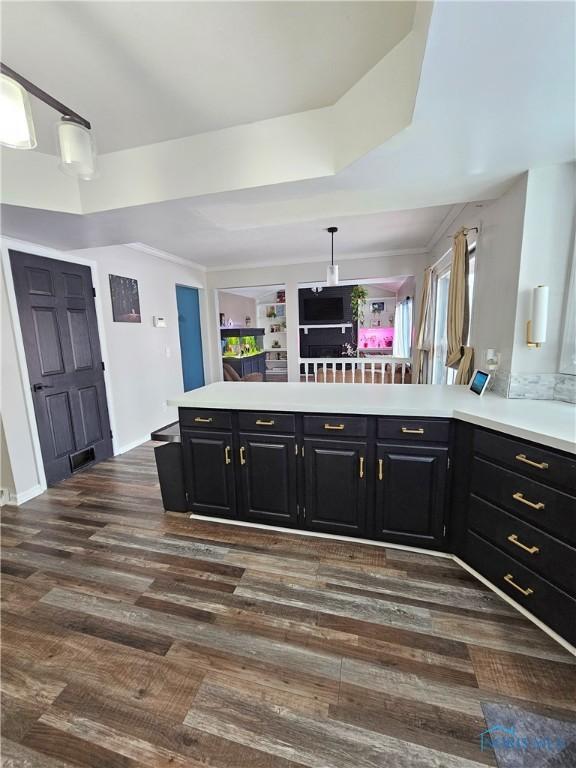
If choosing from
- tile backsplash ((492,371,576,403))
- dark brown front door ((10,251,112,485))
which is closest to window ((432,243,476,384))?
tile backsplash ((492,371,576,403))

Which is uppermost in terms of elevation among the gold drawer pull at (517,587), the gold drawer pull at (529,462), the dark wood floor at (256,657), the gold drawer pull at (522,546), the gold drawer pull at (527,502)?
the gold drawer pull at (529,462)

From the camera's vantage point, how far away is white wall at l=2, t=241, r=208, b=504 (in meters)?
2.79

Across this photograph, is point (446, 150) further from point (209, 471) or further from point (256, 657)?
point (256, 657)

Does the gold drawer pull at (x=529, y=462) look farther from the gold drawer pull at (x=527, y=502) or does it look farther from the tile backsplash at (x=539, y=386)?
the tile backsplash at (x=539, y=386)

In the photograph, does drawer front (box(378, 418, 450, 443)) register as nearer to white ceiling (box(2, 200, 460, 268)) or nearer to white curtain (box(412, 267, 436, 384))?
white ceiling (box(2, 200, 460, 268))

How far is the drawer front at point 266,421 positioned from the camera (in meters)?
2.10

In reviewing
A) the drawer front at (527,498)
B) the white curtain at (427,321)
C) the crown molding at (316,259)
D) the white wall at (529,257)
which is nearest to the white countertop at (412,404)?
the drawer front at (527,498)

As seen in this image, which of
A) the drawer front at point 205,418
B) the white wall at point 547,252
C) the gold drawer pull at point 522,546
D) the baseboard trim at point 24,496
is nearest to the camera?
the gold drawer pull at point 522,546

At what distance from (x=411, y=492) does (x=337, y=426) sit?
0.60 metres

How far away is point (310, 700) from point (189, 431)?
162cm

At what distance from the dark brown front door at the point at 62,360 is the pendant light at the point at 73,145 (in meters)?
2.06

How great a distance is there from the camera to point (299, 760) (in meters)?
1.07

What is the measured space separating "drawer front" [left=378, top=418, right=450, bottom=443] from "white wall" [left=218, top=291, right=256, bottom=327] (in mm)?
7617

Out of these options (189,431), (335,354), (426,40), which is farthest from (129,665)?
(335,354)
